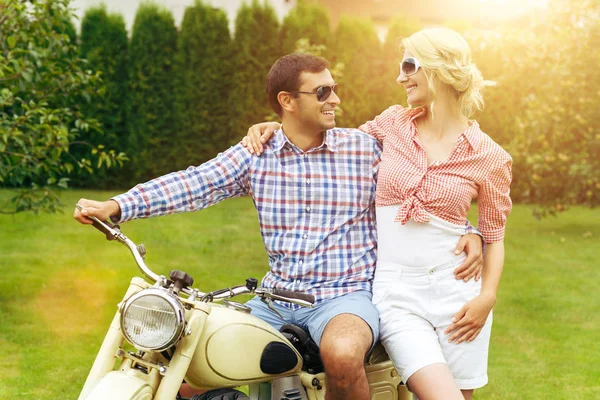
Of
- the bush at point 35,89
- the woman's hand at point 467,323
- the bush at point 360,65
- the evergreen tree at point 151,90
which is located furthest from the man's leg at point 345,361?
the evergreen tree at point 151,90

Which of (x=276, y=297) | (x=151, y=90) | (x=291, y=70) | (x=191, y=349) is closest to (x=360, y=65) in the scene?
(x=151, y=90)

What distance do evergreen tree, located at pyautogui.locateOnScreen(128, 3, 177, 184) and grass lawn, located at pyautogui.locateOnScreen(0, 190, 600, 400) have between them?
1111 mm

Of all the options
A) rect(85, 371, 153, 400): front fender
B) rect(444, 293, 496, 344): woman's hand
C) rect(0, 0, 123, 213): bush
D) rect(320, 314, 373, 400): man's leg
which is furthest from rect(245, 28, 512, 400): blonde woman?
rect(0, 0, 123, 213): bush

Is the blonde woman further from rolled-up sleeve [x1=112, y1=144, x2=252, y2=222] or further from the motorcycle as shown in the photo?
rolled-up sleeve [x1=112, y1=144, x2=252, y2=222]

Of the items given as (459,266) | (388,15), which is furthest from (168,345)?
(388,15)

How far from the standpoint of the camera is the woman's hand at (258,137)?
11.0 ft

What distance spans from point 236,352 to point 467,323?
854 mm

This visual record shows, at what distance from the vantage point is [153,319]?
243cm

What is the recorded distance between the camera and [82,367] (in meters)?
5.27

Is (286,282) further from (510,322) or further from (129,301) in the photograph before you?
(510,322)

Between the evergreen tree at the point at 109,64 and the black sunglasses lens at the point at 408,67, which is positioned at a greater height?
the black sunglasses lens at the point at 408,67

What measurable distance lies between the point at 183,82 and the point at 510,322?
704 centimetres

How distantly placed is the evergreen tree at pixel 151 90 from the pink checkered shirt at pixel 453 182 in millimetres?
9363

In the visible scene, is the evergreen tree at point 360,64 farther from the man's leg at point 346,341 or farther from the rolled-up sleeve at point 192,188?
the man's leg at point 346,341
